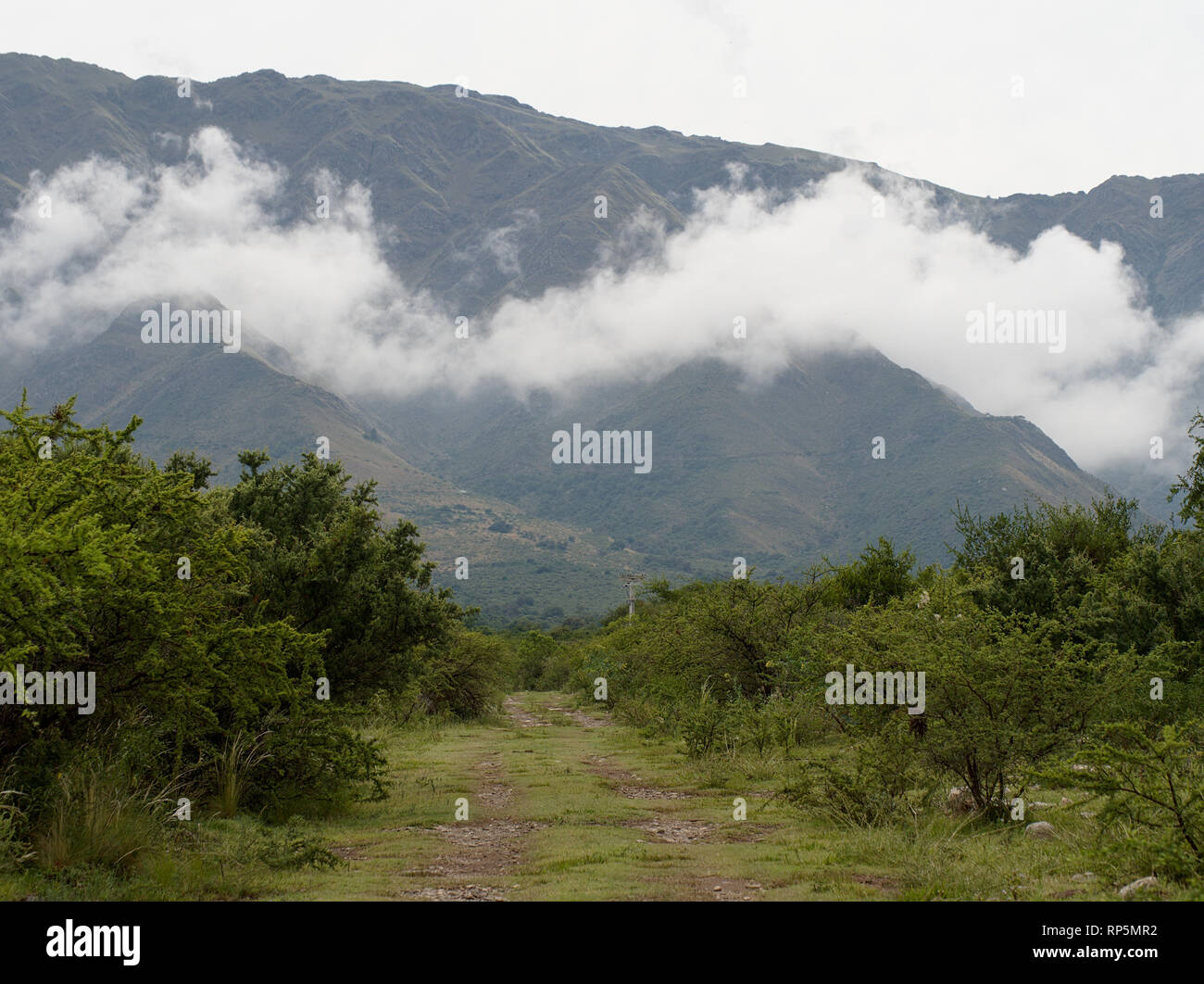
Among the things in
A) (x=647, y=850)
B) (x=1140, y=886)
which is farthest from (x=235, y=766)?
(x=1140, y=886)

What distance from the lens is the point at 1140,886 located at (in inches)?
321

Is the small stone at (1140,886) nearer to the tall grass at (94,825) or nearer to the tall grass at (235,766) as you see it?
the tall grass at (94,825)

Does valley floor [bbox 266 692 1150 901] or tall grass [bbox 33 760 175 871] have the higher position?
tall grass [bbox 33 760 175 871]

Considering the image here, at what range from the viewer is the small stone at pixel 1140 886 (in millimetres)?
8109

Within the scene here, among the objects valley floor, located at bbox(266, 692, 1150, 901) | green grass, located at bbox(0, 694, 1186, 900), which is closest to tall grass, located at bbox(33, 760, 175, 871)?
green grass, located at bbox(0, 694, 1186, 900)

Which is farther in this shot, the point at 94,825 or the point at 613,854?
the point at 613,854

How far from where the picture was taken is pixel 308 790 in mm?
14062

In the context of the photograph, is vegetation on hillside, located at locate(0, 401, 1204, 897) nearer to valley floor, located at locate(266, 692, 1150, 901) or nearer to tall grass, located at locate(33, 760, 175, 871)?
tall grass, located at locate(33, 760, 175, 871)

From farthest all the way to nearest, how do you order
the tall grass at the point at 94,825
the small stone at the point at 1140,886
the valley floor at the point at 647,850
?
the valley floor at the point at 647,850 → the tall grass at the point at 94,825 → the small stone at the point at 1140,886

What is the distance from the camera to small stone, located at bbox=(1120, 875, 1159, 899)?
8.11 m

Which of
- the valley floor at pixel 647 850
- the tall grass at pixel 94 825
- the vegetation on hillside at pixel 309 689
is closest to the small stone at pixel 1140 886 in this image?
the valley floor at pixel 647 850

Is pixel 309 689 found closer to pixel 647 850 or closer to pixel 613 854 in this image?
pixel 613 854
